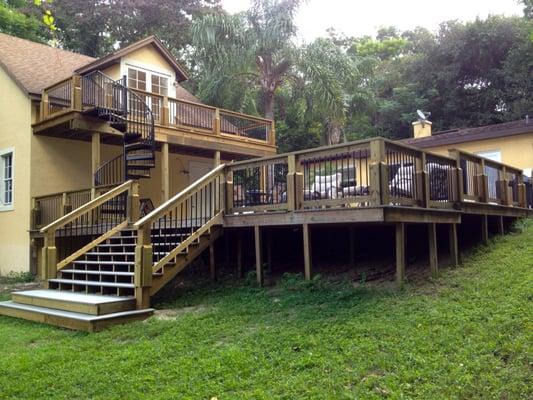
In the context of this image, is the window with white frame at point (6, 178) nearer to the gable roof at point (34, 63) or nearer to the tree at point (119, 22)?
the gable roof at point (34, 63)

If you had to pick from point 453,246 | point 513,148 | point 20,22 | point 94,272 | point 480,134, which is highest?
point 20,22

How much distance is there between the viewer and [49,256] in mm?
9406

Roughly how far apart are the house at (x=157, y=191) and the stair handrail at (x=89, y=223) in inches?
1.1

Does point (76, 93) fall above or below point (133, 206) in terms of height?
above

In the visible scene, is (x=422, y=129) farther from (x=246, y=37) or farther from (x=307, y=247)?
(x=307, y=247)

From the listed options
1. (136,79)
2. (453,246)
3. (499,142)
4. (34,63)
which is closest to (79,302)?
(453,246)

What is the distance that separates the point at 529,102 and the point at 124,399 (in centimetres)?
2717

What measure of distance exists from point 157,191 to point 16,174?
4135 millimetres

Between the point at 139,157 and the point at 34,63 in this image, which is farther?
the point at 34,63

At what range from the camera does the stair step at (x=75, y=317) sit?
22.7 feet

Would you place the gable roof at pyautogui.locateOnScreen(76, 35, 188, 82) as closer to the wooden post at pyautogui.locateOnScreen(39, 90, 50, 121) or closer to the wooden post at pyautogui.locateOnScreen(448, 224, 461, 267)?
the wooden post at pyautogui.locateOnScreen(39, 90, 50, 121)

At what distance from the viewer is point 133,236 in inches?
392

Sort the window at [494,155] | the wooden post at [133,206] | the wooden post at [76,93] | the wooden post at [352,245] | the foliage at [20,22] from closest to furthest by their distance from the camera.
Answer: the wooden post at [352,245] → the wooden post at [133,206] → the wooden post at [76,93] → the window at [494,155] → the foliage at [20,22]

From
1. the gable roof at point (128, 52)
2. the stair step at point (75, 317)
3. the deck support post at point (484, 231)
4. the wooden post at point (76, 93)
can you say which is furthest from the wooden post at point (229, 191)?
the gable roof at point (128, 52)
